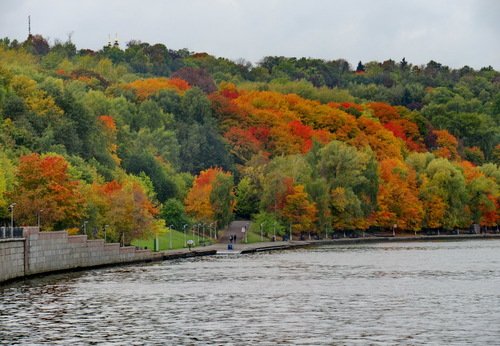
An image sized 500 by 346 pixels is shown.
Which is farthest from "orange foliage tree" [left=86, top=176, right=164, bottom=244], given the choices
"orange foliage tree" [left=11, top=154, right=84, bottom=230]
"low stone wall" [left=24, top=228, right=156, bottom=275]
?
"orange foliage tree" [left=11, top=154, right=84, bottom=230]

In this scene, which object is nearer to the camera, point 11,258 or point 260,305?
point 260,305

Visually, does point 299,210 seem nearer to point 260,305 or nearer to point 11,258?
point 11,258

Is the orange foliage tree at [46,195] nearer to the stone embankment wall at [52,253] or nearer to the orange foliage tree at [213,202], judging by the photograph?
the stone embankment wall at [52,253]

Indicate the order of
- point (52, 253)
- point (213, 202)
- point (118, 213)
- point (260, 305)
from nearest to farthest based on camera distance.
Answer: point (260, 305)
point (52, 253)
point (118, 213)
point (213, 202)

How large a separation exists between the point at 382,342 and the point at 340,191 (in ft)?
431

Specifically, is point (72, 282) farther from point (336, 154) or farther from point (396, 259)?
point (336, 154)

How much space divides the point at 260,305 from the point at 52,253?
3197cm

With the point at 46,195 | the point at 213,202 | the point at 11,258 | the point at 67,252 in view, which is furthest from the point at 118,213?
the point at 213,202

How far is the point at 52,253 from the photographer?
110 m

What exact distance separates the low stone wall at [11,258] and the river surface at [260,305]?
1.43 m

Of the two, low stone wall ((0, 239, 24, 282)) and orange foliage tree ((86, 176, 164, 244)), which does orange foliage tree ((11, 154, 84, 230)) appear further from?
low stone wall ((0, 239, 24, 282))

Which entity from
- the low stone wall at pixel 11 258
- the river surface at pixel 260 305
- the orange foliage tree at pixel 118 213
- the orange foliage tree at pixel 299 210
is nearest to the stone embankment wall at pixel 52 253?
the low stone wall at pixel 11 258

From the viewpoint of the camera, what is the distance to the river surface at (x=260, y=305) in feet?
215

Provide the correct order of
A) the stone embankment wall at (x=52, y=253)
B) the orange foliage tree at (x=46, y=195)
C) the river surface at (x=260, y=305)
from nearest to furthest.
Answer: the river surface at (x=260, y=305) < the stone embankment wall at (x=52, y=253) < the orange foliage tree at (x=46, y=195)
